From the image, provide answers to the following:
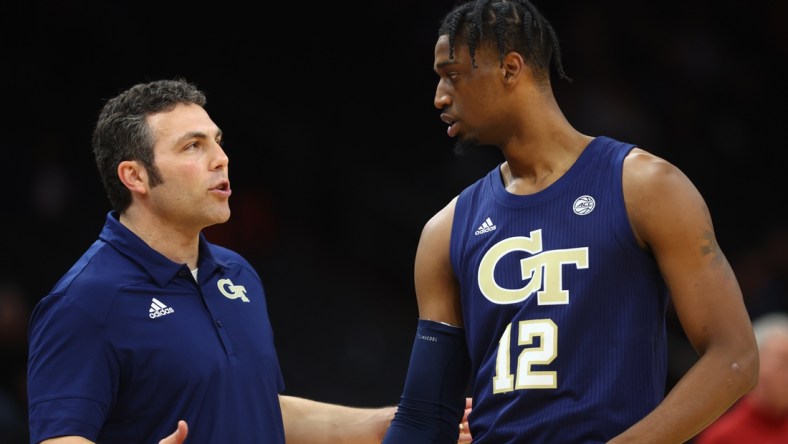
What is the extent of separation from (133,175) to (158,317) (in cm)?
56

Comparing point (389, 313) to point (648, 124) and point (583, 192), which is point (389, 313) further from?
point (583, 192)

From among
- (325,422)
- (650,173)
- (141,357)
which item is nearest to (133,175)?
(141,357)

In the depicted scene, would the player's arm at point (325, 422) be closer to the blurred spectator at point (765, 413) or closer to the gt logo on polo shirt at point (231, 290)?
the gt logo on polo shirt at point (231, 290)

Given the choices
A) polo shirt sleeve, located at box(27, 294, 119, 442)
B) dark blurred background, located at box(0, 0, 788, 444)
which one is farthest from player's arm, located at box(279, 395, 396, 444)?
dark blurred background, located at box(0, 0, 788, 444)

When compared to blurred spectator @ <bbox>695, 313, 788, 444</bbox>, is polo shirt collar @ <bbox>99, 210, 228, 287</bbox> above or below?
above

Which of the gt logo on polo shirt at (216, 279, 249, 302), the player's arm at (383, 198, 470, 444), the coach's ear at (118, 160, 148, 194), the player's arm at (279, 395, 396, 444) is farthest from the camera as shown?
the player's arm at (279, 395, 396, 444)

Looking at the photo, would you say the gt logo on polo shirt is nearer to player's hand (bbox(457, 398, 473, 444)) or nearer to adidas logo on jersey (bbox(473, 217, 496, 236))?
player's hand (bbox(457, 398, 473, 444))

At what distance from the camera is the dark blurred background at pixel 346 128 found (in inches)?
379

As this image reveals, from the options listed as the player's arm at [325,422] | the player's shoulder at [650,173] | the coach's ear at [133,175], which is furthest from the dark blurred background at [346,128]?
→ the player's shoulder at [650,173]

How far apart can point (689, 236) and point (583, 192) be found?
0.39 m

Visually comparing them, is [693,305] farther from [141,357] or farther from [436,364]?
[141,357]

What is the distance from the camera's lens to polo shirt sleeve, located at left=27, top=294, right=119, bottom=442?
369 centimetres

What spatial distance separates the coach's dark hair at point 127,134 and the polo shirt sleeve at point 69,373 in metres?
0.57

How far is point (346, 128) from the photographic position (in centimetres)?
1109
